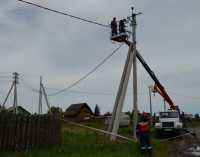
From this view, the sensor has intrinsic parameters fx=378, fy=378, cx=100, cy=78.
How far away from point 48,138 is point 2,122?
9.72 ft

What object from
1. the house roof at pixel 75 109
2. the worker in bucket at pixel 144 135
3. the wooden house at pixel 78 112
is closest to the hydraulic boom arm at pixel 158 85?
the worker in bucket at pixel 144 135

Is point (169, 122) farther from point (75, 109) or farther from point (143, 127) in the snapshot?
point (75, 109)

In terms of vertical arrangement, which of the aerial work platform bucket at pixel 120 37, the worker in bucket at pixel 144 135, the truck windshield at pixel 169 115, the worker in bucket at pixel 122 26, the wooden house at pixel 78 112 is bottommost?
the worker in bucket at pixel 144 135

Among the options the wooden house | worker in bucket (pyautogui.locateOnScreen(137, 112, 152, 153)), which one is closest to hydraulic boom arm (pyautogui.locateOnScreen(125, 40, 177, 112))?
worker in bucket (pyautogui.locateOnScreen(137, 112, 152, 153))

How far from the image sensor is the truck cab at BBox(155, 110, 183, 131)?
29.1 meters

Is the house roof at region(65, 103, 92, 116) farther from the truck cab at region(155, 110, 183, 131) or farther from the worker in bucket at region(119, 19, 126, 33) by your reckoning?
the worker in bucket at region(119, 19, 126, 33)

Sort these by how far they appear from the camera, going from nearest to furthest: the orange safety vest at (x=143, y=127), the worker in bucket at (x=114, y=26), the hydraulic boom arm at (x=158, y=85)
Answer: the orange safety vest at (x=143, y=127), the worker in bucket at (x=114, y=26), the hydraulic boom arm at (x=158, y=85)

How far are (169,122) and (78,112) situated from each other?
53.8m

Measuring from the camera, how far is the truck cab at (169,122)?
29.1m

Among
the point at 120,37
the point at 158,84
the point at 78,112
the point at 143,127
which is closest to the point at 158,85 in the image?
the point at 158,84

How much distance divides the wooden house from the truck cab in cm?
5004

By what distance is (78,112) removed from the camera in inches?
3231

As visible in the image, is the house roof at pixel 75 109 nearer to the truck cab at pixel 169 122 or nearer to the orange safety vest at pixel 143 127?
the truck cab at pixel 169 122

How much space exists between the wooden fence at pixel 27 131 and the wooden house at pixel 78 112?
205 feet
